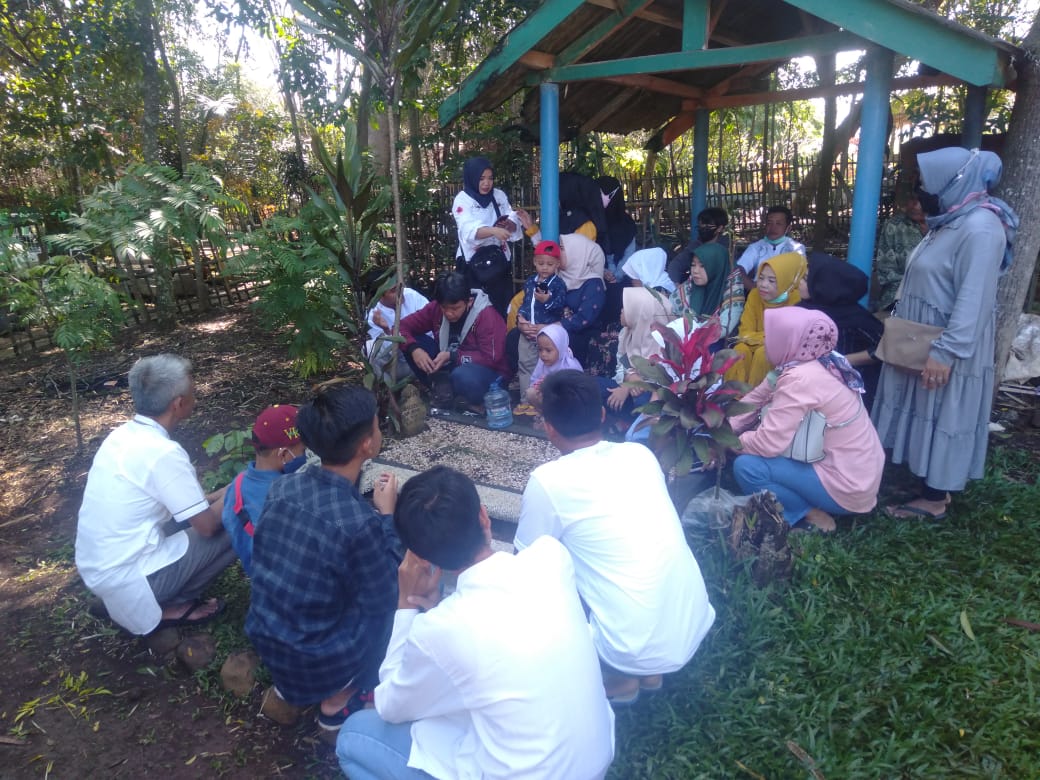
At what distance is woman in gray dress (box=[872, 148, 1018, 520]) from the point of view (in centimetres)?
319

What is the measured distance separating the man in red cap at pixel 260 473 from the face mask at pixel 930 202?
320cm

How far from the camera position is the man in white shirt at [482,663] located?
1555 mm

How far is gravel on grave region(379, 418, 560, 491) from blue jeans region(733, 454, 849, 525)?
1247 millimetres

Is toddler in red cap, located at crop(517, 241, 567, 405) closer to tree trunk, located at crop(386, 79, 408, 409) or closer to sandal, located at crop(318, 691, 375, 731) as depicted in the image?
tree trunk, located at crop(386, 79, 408, 409)

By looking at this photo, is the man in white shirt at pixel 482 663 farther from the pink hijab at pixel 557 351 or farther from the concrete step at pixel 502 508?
the pink hijab at pixel 557 351

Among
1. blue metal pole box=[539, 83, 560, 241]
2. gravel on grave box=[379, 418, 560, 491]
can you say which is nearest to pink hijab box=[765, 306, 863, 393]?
gravel on grave box=[379, 418, 560, 491]

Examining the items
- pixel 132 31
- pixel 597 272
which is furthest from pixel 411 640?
pixel 132 31

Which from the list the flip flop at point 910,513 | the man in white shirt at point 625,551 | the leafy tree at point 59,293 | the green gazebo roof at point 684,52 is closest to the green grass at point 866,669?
the flip flop at point 910,513

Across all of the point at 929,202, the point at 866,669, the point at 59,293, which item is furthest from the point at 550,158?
the point at 866,669

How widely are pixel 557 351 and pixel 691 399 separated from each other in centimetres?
148

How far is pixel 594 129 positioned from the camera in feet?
Answer: 22.6

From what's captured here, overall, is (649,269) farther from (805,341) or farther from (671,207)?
(671,207)

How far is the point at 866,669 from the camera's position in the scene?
2580mm

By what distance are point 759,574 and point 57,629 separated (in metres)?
3.31
